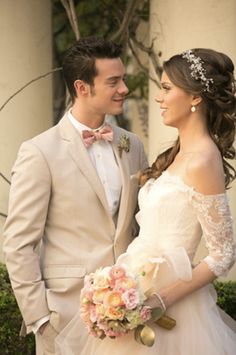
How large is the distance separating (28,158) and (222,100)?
1.01m

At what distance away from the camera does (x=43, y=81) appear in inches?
247

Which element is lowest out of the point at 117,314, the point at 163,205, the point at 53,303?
the point at 53,303

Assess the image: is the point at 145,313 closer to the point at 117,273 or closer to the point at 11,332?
the point at 117,273

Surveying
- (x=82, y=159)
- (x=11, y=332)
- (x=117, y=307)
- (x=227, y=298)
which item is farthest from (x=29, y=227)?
(x=227, y=298)

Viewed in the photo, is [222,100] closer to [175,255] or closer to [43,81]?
[175,255]

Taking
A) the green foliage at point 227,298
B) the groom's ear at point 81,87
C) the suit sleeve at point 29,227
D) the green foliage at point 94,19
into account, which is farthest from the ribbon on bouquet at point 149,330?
the green foliage at point 94,19

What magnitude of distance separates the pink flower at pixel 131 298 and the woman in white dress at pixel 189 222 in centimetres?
14

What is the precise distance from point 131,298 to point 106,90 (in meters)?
1.28

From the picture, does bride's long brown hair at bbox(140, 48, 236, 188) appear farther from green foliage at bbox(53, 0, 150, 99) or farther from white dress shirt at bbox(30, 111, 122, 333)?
green foliage at bbox(53, 0, 150, 99)

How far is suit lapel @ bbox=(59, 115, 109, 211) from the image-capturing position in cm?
438

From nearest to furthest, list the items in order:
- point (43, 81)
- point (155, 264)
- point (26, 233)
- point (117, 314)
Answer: point (117, 314) → point (155, 264) → point (26, 233) → point (43, 81)

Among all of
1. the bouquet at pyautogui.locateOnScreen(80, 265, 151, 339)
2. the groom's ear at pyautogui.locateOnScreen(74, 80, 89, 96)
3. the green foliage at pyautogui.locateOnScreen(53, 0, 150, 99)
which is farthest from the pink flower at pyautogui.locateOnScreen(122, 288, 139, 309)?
the green foliage at pyautogui.locateOnScreen(53, 0, 150, 99)

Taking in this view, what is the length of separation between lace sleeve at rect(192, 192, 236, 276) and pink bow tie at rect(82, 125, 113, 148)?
2.71 ft

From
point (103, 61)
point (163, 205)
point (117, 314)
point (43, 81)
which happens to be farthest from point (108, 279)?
point (43, 81)
